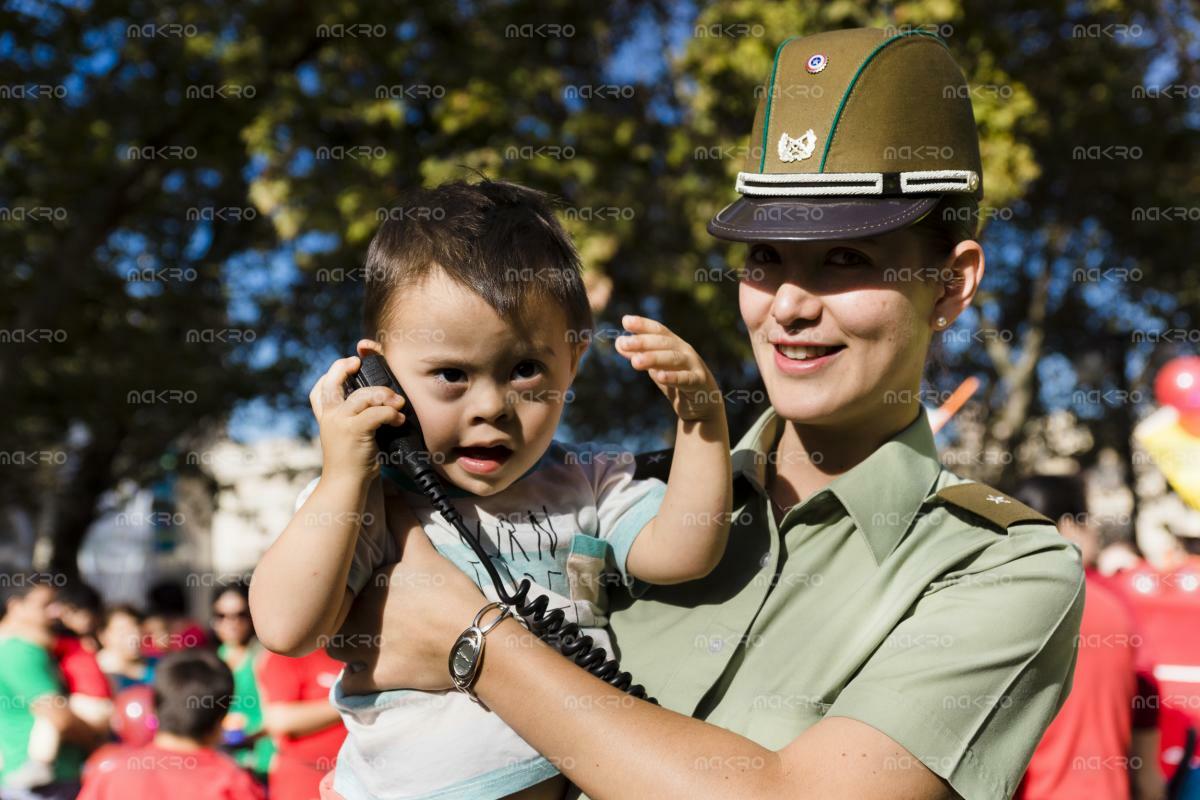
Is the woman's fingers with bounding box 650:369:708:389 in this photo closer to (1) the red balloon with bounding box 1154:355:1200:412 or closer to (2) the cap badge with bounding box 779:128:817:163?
(2) the cap badge with bounding box 779:128:817:163

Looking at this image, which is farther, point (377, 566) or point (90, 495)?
point (90, 495)

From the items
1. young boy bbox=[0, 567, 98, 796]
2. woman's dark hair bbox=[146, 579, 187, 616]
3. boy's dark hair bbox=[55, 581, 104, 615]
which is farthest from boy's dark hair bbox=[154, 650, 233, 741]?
woman's dark hair bbox=[146, 579, 187, 616]

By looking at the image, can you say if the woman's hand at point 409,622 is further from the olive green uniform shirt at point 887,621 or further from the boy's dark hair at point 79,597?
the boy's dark hair at point 79,597

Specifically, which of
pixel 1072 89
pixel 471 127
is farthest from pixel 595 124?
pixel 1072 89

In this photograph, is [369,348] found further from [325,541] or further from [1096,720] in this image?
[1096,720]

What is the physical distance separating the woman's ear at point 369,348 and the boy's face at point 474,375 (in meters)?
0.02

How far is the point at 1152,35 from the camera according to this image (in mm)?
16062

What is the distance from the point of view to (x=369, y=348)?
8.16 feet

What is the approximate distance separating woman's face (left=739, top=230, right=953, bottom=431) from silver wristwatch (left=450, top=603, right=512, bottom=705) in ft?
2.36

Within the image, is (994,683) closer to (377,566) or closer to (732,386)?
(377,566)

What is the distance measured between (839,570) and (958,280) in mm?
634

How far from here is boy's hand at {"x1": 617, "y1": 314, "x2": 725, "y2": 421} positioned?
2191mm

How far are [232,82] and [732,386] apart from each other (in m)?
5.80

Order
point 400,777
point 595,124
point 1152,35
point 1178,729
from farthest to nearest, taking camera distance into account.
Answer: point 1152,35 < point 595,124 < point 1178,729 < point 400,777
